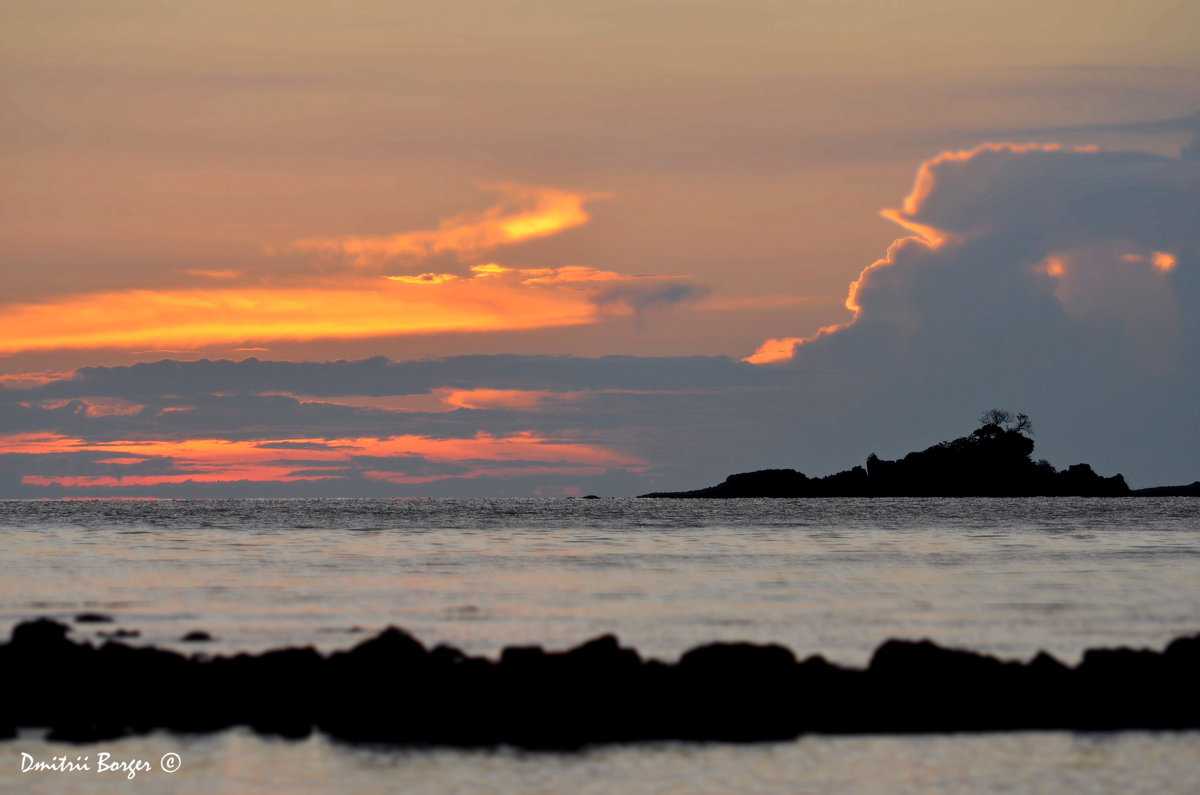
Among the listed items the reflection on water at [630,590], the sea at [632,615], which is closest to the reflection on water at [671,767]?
the sea at [632,615]

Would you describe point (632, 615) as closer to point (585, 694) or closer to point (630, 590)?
point (630, 590)

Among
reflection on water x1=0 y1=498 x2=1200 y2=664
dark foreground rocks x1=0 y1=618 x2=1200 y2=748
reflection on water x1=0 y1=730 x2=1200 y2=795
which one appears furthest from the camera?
reflection on water x1=0 y1=498 x2=1200 y2=664

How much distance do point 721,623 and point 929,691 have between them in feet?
43.3

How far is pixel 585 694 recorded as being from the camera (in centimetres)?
2159

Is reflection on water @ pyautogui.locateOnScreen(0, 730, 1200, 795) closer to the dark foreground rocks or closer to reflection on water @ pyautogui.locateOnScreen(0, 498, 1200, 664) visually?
the dark foreground rocks

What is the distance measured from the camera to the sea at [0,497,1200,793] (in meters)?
18.7

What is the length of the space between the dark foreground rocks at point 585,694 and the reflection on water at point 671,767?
645 mm

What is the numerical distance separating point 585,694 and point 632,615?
15.6 meters

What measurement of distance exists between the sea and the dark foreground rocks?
563mm

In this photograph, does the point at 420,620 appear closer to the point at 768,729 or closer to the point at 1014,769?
the point at 768,729

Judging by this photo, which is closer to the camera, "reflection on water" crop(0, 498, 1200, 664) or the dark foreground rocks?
the dark foreground rocks

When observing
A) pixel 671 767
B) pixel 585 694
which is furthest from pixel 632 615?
pixel 671 767

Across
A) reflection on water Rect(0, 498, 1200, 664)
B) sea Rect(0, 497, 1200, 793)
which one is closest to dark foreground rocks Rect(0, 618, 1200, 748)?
sea Rect(0, 497, 1200, 793)

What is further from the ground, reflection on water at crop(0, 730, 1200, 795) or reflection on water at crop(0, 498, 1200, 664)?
reflection on water at crop(0, 498, 1200, 664)
